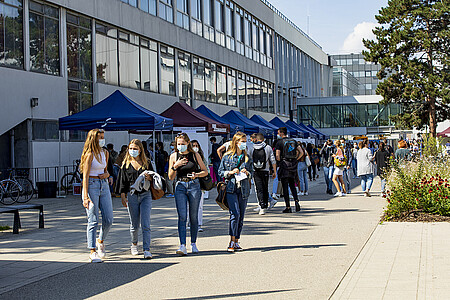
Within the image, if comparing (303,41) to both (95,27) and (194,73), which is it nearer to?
(194,73)

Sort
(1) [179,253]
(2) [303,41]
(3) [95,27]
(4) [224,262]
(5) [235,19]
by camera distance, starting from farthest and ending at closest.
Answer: (2) [303,41], (5) [235,19], (3) [95,27], (1) [179,253], (4) [224,262]

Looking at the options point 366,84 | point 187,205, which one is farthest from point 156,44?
point 366,84

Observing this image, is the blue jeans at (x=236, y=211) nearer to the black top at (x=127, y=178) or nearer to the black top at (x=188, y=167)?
the black top at (x=188, y=167)

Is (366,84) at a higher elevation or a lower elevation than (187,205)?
higher

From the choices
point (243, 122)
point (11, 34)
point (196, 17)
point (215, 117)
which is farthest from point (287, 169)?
point (196, 17)

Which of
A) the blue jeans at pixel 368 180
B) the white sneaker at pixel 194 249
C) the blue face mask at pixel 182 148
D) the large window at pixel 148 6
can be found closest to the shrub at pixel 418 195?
the white sneaker at pixel 194 249

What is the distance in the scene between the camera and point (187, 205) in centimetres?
1000

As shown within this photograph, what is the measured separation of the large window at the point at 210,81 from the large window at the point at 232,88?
10.3ft

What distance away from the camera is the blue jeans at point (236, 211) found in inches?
366

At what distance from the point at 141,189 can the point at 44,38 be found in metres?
14.2

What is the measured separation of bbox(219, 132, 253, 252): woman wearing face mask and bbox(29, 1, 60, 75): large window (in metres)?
13.3

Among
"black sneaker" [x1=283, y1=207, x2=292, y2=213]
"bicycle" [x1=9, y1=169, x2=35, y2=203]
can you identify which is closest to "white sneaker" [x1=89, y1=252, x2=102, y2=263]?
"black sneaker" [x1=283, y1=207, x2=292, y2=213]

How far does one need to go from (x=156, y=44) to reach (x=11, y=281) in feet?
78.2

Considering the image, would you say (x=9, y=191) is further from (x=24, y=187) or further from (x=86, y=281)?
(x=86, y=281)
